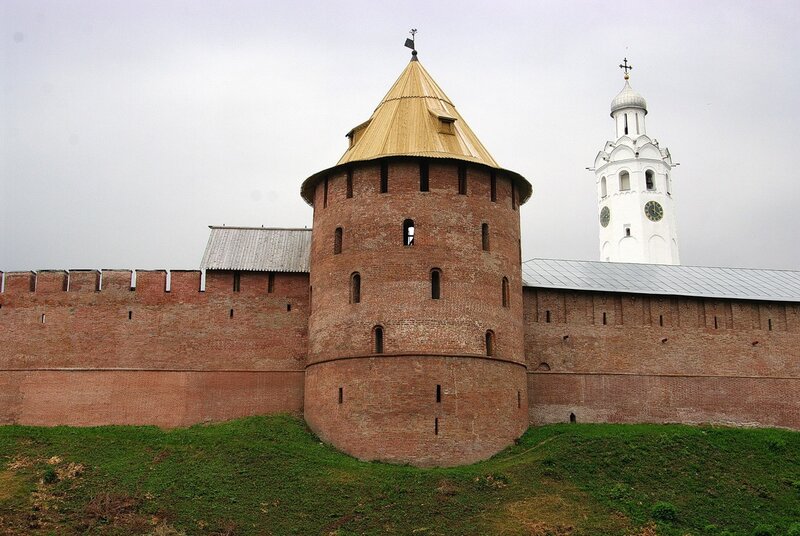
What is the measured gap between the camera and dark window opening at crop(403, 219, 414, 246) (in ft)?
96.1

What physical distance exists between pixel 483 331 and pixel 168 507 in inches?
412

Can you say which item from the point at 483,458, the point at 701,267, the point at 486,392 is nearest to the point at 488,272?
the point at 486,392

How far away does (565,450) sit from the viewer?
1064 inches

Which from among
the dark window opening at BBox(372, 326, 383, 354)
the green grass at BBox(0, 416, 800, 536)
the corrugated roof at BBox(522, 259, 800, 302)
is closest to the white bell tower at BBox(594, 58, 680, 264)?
the corrugated roof at BBox(522, 259, 800, 302)

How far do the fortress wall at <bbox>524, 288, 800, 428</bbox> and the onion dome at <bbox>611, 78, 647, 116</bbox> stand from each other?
93.8 ft

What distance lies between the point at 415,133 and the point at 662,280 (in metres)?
11.9

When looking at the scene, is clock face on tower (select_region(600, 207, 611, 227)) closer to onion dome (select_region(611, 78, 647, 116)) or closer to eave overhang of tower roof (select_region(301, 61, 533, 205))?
onion dome (select_region(611, 78, 647, 116))

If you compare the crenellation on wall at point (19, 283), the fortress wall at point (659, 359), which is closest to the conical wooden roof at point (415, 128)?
the fortress wall at point (659, 359)

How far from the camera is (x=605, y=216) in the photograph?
61.7m

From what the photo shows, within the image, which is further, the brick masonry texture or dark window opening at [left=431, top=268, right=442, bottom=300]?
dark window opening at [left=431, top=268, right=442, bottom=300]

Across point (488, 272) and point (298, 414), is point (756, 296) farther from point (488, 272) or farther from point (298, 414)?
point (298, 414)

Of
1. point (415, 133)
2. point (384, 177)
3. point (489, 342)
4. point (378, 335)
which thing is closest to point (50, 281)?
point (378, 335)

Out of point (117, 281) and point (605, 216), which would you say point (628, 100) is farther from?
point (117, 281)

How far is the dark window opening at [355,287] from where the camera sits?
29281 mm
